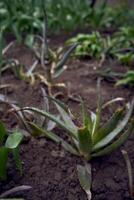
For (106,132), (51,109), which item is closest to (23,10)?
(51,109)

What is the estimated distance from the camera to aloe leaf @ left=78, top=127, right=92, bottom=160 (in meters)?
1.50

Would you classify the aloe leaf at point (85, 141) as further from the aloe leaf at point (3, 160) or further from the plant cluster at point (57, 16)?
the plant cluster at point (57, 16)

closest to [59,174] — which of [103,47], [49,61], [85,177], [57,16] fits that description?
[85,177]

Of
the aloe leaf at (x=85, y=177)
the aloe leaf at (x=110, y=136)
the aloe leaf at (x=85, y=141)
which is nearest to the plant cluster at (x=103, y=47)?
the aloe leaf at (x=110, y=136)

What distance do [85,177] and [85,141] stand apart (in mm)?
149

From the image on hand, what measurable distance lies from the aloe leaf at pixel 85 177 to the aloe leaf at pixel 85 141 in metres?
0.07

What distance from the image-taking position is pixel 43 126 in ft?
5.99

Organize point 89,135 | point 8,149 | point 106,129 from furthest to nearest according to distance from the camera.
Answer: point 106,129 < point 89,135 < point 8,149

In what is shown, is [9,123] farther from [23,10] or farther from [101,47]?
[23,10]

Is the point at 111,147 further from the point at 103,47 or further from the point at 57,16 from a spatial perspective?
the point at 57,16

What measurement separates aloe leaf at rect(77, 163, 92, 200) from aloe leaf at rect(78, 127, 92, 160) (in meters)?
0.07

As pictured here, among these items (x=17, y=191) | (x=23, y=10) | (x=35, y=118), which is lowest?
(x=17, y=191)

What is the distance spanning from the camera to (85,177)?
1.50 meters

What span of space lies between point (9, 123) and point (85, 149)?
538mm
